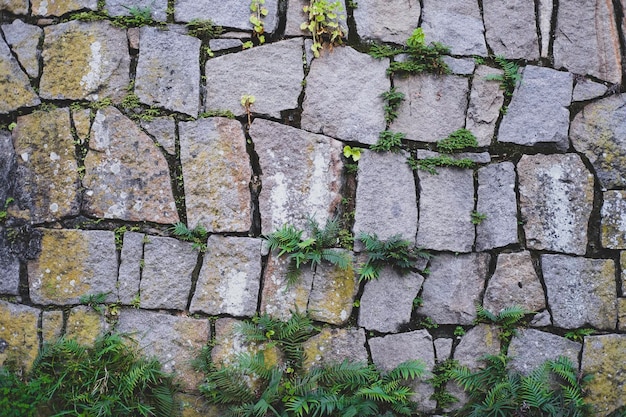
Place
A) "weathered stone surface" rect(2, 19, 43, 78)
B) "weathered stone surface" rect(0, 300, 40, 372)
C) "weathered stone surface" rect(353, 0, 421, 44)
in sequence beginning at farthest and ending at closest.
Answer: "weathered stone surface" rect(353, 0, 421, 44)
"weathered stone surface" rect(2, 19, 43, 78)
"weathered stone surface" rect(0, 300, 40, 372)

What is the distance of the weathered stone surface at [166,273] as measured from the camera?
129 inches

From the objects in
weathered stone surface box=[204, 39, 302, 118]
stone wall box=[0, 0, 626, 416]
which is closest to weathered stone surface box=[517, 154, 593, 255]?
stone wall box=[0, 0, 626, 416]

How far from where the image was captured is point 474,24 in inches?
141

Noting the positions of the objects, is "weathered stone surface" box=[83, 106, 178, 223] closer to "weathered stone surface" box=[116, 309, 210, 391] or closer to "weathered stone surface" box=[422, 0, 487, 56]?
"weathered stone surface" box=[116, 309, 210, 391]

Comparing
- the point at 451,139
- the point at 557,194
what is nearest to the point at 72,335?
the point at 451,139

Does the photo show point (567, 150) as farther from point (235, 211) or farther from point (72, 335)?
point (72, 335)

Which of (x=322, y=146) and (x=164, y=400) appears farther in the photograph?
(x=322, y=146)

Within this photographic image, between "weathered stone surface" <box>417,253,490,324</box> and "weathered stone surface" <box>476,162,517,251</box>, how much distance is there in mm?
134

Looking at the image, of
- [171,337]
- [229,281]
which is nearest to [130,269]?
[171,337]

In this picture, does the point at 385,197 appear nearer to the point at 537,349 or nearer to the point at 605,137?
the point at 537,349

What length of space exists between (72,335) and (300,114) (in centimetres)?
191

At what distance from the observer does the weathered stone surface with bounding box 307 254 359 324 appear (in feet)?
10.9

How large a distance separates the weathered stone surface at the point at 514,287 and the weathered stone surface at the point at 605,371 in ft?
1.31

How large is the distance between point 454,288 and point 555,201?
843 mm
